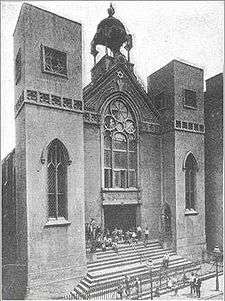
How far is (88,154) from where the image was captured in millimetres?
13883

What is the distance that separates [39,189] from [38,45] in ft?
17.6

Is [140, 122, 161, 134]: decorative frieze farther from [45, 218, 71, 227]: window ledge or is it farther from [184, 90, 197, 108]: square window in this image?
[45, 218, 71, 227]: window ledge

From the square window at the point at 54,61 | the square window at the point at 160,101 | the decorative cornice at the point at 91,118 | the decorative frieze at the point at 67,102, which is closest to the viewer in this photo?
the square window at the point at 54,61

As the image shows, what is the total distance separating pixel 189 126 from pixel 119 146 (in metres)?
3.83

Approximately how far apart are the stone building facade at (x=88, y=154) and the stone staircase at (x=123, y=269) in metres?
0.57

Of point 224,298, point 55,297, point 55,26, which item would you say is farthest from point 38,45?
point 224,298

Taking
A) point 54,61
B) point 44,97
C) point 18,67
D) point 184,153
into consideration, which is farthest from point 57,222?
point 184,153

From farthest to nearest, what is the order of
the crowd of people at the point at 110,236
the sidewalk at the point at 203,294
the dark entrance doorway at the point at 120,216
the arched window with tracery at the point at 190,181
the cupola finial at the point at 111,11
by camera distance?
the arched window with tracery at the point at 190,181, the dark entrance doorway at the point at 120,216, the crowd of people at the point at 110,236, the sidewalk at the point at 203,294, the cupola finial at the point at 111,11

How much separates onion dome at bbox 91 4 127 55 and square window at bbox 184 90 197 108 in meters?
4.39

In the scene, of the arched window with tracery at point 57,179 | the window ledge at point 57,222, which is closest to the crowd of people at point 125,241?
the window ledge at point 57,222

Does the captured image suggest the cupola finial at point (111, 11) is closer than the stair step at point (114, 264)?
Yes

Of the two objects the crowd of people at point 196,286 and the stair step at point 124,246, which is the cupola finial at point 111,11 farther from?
the crowd of people at point 196,286

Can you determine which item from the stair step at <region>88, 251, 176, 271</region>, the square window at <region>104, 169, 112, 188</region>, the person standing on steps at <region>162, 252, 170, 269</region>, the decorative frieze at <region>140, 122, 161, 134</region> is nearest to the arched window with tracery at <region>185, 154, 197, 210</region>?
the decorative frieze at <region>140, 122, 161, 134</region>

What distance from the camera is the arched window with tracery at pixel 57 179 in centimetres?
1172
